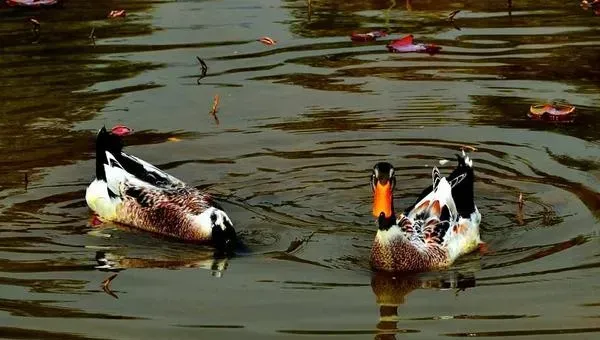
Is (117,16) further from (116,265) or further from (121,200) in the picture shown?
(116,265)

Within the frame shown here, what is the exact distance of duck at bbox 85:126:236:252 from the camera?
34.2 feet

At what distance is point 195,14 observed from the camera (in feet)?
56.0

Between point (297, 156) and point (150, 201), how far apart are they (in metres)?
1.61

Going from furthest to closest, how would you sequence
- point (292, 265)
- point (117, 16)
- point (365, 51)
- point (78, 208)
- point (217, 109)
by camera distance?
point (117, 16)
point (365, 51)
point (217, 109)
point (78, 208)
point (292, 265)

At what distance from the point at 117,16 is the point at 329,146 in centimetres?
540

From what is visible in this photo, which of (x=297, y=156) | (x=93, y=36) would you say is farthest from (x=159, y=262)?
(x=93, y=36)

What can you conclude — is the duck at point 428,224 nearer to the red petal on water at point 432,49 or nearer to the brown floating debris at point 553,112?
the brown floating debris at point 553,112

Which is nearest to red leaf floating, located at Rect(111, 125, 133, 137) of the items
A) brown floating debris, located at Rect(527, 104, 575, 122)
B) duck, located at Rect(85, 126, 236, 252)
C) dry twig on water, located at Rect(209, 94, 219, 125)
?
dry twig on water, located at Rect(209, 94, 219, 125)

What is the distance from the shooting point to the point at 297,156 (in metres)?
12.3

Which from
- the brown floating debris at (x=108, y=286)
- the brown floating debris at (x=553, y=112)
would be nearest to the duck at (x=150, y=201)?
the brown floating debris at (x=108, y=286)

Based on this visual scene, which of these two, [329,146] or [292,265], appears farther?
[329,146]

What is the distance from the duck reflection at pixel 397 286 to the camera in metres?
8.70

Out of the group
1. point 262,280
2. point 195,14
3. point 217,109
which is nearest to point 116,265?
point 262,280

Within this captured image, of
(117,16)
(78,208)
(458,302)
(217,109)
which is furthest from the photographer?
(117,16)
